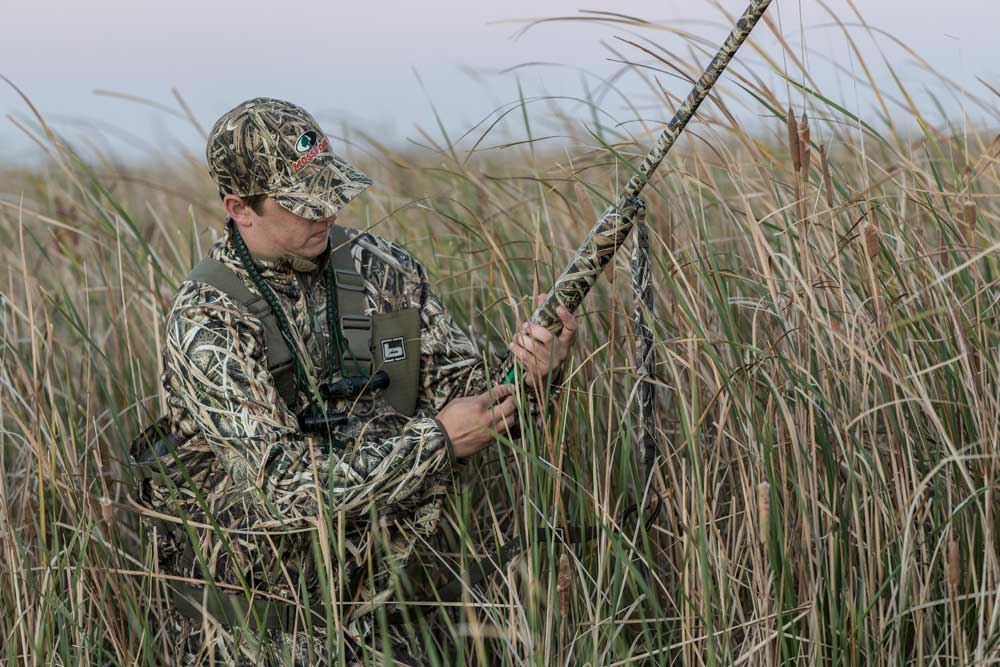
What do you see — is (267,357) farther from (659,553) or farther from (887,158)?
(887,158)

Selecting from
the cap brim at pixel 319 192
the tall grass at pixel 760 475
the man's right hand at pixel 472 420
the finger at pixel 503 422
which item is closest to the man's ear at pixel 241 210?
the cap brim at pixel 319 192

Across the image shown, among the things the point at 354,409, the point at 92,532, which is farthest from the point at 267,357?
the point at 92,532

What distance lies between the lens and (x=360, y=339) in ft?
10.0

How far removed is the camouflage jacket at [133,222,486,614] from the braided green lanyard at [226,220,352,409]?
22mm

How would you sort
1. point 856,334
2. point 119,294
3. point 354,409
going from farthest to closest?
point 119,294, point 354,409, point 856,334

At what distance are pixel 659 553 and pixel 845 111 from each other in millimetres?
1346

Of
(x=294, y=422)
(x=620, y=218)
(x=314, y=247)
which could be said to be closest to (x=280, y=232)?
(x=314, y=247)

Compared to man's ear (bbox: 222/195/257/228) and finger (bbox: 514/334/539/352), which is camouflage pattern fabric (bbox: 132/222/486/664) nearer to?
man's ear (bbox: 222/195/257/228)

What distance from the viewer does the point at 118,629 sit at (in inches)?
124

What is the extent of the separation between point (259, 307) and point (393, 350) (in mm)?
A: 445

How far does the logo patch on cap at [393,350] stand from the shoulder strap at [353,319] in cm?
5

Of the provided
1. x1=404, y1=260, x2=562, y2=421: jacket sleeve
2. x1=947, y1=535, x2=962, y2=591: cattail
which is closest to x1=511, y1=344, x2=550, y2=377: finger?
x1=404, y1=260, x2=562, y2=421: jacket sleeve

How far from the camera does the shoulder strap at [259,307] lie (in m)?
2.83

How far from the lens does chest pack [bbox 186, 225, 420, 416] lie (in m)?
2.87
